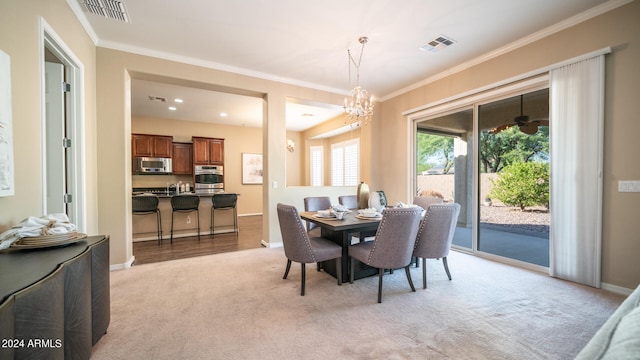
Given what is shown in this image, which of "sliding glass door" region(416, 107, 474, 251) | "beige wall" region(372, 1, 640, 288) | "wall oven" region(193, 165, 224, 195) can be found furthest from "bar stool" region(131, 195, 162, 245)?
"beige wall" region(372, 1, 640, 288)

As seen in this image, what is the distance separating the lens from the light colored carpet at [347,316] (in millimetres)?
1729

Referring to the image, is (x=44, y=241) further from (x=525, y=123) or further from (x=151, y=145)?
(x=151, y=145)

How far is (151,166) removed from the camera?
6.65 metres

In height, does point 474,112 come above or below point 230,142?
below

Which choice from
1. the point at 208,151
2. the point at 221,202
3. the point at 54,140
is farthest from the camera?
the point at 208,151

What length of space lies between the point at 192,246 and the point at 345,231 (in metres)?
3.12

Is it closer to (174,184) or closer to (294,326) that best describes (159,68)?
(294,326)

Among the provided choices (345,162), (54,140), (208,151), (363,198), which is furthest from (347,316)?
(208,151)

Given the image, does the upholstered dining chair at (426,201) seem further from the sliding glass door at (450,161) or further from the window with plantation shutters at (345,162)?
the window with plantation shutters at (345,162)

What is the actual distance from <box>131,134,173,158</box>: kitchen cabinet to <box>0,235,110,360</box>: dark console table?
227 inches

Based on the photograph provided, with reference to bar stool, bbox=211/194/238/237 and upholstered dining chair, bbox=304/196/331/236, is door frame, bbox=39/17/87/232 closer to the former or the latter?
bar stool, bbox=211/194/238/237

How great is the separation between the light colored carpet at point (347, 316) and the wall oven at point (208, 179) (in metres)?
4.37

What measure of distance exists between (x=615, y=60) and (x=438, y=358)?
136 inches

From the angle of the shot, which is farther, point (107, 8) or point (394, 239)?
point (107, 8)
